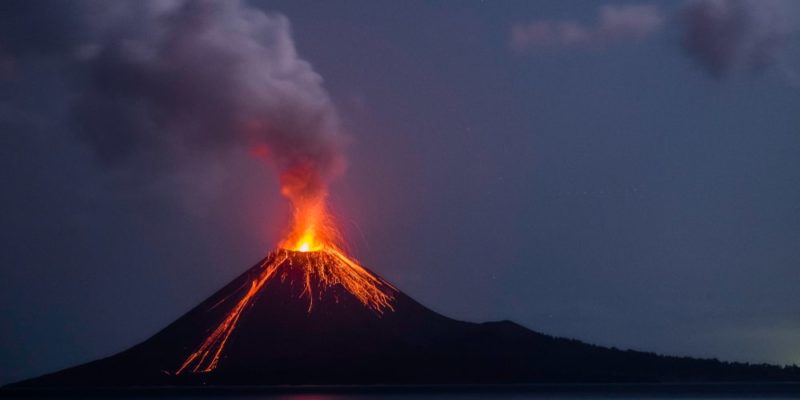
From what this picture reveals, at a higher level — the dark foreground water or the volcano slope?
the volcano slope

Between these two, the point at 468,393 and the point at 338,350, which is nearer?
the point at 468,393

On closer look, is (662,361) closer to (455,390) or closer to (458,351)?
(458,351)

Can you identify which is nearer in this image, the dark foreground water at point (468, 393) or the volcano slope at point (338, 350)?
the dark foreground water at point (468, 393)

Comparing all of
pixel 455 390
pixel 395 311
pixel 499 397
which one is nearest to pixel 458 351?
pixel 395 311

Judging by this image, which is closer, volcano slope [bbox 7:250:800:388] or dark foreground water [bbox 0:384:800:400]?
dark foreground water [bbox 0:384:800:400]

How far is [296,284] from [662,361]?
29.9 meters

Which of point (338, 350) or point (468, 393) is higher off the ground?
point (338, 350)

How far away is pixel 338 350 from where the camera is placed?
3285 inches

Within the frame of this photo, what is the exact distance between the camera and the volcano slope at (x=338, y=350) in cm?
7719

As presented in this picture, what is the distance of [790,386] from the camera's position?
225 feet

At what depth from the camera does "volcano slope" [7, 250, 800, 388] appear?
77188mm

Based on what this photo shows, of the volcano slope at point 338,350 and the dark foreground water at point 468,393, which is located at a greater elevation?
the volcano slope at point 338,350

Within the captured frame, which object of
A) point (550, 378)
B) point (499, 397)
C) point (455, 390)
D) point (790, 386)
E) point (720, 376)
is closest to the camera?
point (499, 397)

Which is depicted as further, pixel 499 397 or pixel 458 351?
pixel 458 351
